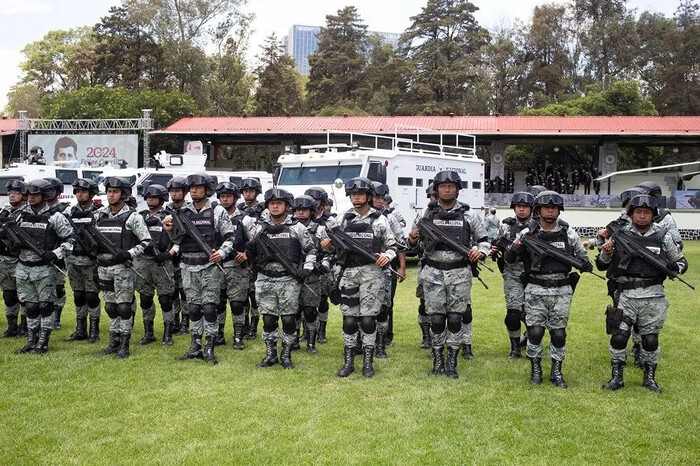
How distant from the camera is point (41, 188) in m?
7.75

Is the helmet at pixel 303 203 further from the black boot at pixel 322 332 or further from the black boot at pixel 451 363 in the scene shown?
the black boot at pixel 451 363

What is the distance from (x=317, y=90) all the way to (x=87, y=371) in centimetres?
4101

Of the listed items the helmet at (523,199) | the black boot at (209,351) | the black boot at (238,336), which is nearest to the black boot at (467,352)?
the helmet at (523,199)

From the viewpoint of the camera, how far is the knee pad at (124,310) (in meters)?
7.46

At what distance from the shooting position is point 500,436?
506 centimetres

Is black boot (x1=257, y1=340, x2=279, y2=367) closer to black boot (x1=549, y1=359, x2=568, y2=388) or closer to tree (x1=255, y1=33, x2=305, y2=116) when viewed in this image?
black boot (x1=549, y1=359, x2=568, y2=388)

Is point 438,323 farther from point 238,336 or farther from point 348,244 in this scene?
point 238,336

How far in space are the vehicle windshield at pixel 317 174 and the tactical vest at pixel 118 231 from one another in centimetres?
714

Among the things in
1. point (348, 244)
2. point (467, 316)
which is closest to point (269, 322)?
point (348, 244)

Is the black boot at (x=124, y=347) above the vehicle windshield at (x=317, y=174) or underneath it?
A: underneath

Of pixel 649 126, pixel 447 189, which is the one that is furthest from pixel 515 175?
pixel 447 189

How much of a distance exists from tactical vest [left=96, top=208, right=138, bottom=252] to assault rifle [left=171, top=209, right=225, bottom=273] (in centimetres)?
66

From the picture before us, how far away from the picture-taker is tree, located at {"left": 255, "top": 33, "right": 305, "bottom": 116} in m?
44.5

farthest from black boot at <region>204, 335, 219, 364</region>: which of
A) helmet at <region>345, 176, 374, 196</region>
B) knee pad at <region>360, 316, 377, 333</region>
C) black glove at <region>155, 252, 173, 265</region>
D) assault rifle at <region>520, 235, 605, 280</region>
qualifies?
assault rifle at <region>520, 235, 605, 280</region>
